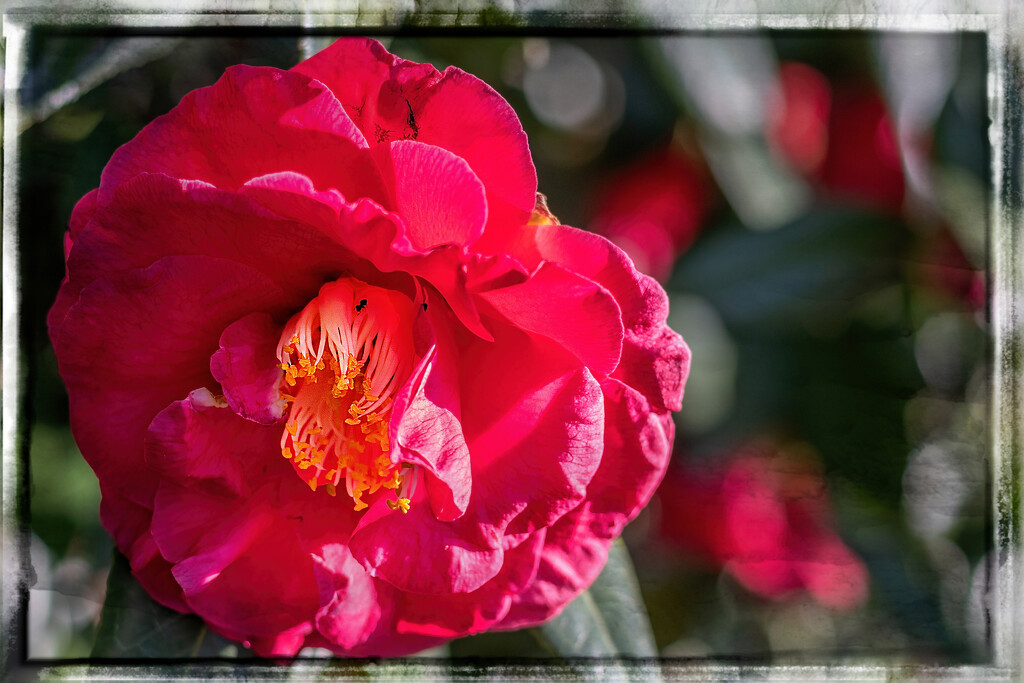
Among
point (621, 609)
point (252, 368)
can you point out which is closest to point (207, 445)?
point (252, 368)

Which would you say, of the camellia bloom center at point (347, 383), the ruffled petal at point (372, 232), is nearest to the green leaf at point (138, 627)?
the camellia bloom center at point (347, 383)

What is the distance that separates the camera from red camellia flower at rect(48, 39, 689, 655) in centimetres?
60

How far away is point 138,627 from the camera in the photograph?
889 mm

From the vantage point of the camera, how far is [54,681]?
90 cm

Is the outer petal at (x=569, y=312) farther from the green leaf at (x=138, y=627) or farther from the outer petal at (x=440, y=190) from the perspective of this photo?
the green leaf at (x=138, y=627)

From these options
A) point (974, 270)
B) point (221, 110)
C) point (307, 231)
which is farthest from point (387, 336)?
point (974, 270)

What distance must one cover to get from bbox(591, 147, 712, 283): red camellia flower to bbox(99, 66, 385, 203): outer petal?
38cm

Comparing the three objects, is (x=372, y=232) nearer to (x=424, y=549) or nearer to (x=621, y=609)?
(x=424, y=549)

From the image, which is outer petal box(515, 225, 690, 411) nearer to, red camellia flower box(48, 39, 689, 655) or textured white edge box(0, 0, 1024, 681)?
red camellia flower box(48, 39, 689, 655)

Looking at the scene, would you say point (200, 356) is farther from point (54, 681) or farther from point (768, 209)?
point (768, 209)

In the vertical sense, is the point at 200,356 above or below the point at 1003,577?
above

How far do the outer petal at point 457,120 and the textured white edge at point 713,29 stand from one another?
242 millimetres

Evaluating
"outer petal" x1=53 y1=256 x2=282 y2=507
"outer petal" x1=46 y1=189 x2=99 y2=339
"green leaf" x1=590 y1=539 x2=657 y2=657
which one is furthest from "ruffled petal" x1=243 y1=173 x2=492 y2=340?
"green leaf" x1=590 y1=539 x2=657 y2=657

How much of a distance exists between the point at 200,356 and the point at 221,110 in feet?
0.75
